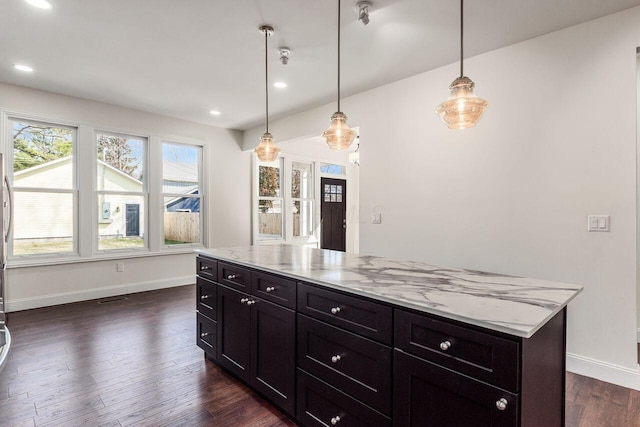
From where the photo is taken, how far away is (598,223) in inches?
93.8

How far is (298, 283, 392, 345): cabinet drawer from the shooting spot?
135 cm

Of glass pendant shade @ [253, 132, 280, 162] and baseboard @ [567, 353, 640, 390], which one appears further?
glass pendant shade @ [253, 132, 280, 162]

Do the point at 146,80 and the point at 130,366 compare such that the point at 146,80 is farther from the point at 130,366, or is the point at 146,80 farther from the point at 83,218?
the point at 130,366

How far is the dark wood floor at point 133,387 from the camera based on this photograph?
75.3 inches

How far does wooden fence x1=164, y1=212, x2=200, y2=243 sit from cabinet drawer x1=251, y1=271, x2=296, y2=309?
367 cm

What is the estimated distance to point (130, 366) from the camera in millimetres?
2520

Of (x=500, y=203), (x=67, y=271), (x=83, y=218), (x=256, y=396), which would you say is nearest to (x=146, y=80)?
(x=83, y=218)

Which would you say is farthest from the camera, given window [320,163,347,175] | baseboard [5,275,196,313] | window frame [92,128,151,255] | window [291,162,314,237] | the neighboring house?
window [320,163,347,175]

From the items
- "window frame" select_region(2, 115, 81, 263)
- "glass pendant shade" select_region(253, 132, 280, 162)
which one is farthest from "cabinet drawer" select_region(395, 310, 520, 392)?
"window frame" select_region(2, 115, 81, 263)

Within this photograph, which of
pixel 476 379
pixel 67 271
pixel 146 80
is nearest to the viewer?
pixel 476 379

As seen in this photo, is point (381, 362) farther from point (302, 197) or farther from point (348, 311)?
point (302, 197)

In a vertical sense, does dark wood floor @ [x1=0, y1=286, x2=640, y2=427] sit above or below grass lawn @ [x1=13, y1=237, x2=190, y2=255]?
below

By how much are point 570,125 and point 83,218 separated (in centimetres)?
537

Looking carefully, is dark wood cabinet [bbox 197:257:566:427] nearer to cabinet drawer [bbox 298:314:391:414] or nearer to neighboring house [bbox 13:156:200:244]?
cabinet drawer [bbox 298:314:391:414]
